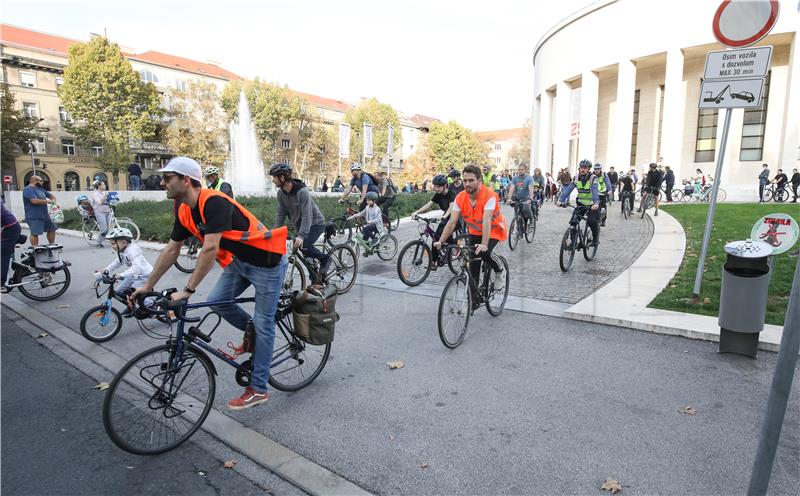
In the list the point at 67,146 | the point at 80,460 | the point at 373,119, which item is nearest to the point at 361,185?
the point at 80,460

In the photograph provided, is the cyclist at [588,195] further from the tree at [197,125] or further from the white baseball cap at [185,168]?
the tree at [197,125]

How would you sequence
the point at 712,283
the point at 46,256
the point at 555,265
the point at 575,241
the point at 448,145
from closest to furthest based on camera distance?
the point at 712,283, the point at 46,256, the point at 575,241, the point at 555,265, the point at 448,145

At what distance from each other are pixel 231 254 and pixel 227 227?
537mm

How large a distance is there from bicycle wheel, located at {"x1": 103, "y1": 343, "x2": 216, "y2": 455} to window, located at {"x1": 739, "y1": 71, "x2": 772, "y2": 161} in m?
39.6

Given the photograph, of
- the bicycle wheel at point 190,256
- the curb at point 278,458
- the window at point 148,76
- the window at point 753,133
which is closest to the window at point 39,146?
the window at point 148,76

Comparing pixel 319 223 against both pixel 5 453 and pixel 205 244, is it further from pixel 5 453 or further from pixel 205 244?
pixel 5 453

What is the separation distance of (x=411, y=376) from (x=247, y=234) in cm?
207

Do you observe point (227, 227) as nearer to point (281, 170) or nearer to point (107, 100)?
point (281, 170)

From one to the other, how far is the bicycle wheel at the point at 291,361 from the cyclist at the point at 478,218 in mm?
2109

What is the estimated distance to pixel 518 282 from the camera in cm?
809

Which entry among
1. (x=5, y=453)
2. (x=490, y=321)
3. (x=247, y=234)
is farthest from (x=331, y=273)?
(x=5, y=453)

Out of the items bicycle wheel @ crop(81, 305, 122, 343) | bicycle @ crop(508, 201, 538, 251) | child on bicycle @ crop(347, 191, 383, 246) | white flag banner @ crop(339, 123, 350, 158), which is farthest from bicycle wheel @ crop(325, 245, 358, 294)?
white flag banner @ crop(339, 123, 350, 158)

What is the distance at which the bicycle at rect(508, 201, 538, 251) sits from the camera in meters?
11.7

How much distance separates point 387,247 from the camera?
34.0 feet
